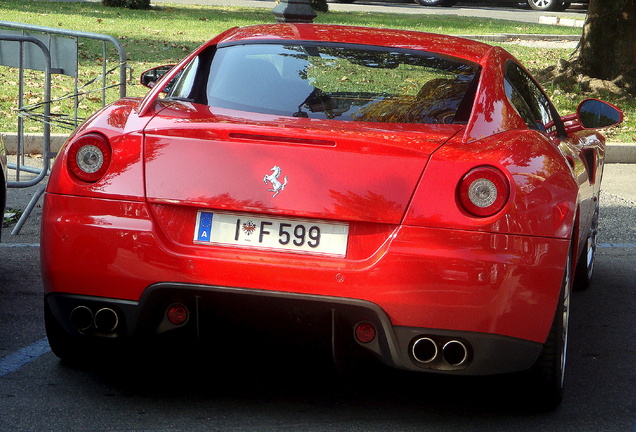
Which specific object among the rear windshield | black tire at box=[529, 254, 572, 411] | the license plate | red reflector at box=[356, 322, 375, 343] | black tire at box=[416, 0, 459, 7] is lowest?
black tire at box=[416, 0, 459, 7]

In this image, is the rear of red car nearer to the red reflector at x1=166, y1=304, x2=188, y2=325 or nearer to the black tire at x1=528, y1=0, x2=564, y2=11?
the red reflector at x1=166, y1=304, x2=188, y2=325

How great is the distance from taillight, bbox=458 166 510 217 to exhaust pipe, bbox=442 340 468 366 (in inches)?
17.9

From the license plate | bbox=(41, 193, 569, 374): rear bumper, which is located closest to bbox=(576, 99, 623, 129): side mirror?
bbox=(41, 193, 569, 374): rear bumper

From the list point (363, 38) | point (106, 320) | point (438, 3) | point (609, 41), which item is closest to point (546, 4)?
point (438, 3)

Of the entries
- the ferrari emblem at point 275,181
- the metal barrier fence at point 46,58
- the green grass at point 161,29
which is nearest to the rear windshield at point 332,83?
the ferrari emblem at point 275,181

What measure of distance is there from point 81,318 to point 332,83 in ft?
4.68

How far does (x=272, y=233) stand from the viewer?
3543 mm

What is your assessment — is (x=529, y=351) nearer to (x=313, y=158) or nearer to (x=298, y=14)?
(x=313, y=158)

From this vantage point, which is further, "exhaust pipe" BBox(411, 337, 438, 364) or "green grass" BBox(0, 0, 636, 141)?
"green grass" BBox(0, 0, 636, 141)

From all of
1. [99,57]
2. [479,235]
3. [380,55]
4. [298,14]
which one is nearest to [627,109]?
[298,14]

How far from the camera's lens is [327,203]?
11.5ft

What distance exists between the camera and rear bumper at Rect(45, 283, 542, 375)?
139 inches

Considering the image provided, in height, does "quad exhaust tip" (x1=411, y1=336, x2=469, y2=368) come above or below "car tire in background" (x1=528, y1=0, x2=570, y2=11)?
above

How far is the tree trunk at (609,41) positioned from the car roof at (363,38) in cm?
1056
